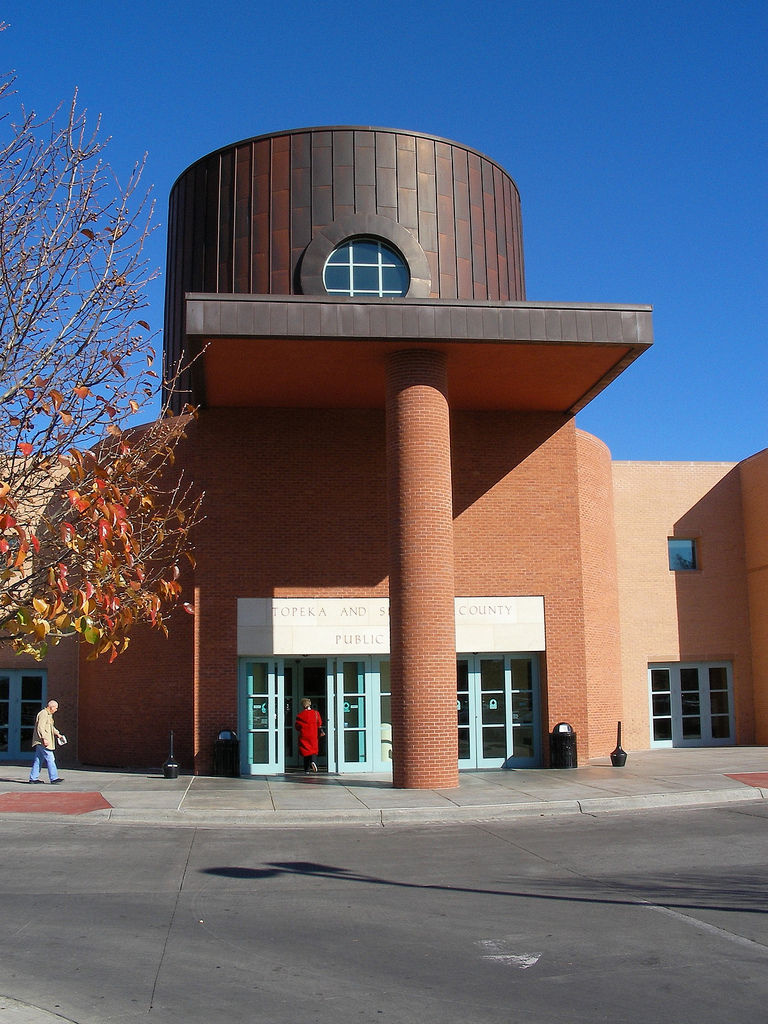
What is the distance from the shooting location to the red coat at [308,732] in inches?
748

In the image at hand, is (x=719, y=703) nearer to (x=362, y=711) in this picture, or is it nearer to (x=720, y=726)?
(x=720, y=726)

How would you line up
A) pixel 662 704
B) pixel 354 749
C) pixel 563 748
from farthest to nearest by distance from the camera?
pixel 662 704, pixel 354 749, pixel 563 748

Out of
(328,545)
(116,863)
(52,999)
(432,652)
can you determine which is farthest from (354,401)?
(52,999)

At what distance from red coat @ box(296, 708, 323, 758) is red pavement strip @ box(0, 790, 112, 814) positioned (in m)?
4.08

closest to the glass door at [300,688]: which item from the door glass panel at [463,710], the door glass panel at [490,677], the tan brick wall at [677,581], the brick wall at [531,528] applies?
the door glass panel at [463,710]

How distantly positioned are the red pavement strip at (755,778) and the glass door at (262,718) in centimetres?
859

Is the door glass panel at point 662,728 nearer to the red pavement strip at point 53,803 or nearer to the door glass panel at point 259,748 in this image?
the door glass panel at point 259,748

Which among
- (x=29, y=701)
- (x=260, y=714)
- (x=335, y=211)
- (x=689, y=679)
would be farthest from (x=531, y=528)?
(x=29, y=701)

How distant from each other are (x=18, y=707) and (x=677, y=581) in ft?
54.2

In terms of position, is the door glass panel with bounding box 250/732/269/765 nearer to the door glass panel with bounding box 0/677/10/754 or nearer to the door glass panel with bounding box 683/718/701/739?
the door glass panel with bounding box 0/677/10/754

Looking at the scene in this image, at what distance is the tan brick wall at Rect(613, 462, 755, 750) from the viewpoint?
25078 millimetres

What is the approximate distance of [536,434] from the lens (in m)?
21.5

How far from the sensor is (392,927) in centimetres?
820

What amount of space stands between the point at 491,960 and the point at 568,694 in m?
13.7
